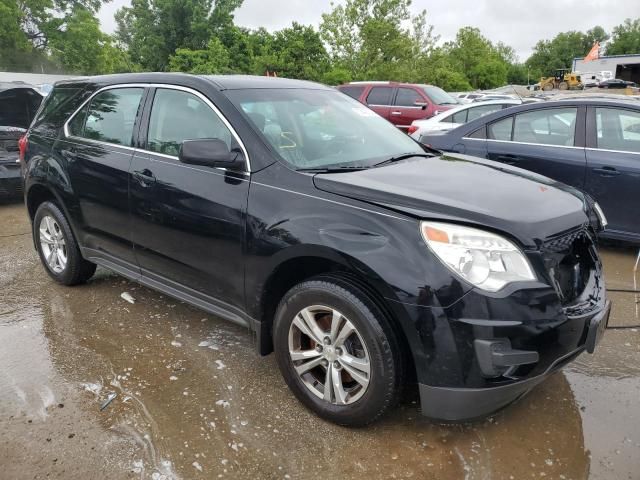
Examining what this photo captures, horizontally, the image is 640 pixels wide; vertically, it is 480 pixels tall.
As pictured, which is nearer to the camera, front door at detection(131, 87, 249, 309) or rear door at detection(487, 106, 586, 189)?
front door at detection(131, 87, 249, 309)

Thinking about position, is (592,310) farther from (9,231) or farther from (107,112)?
(9,231)

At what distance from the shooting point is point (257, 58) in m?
27.4

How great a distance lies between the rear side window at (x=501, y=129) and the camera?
5902 millimetres

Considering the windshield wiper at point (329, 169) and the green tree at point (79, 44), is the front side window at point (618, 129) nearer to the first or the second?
the windshield wiper at point (329, 169)

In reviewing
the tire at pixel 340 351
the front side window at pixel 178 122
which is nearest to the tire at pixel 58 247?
the front side window at pixel 178 122

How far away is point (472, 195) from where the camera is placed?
264 cm

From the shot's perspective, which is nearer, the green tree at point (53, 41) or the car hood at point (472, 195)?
the car hood at point (472, 195)

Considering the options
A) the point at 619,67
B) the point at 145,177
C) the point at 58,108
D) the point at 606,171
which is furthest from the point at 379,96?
the point at 619,67

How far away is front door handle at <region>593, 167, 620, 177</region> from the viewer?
5.09 m

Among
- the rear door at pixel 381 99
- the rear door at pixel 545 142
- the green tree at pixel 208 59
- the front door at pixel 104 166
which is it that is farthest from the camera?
the green tree at pixel 208 59

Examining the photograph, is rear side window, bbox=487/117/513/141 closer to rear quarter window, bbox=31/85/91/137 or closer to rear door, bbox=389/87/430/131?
rear quarter window, bbox=31/85/91/137

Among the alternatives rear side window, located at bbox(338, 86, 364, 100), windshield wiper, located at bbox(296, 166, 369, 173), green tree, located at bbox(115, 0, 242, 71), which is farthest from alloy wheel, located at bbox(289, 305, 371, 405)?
green tree, located at bbox(115, 0, 242, 71)

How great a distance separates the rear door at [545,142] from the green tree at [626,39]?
4036 inches

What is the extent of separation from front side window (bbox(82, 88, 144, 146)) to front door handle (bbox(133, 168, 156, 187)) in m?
0.30
